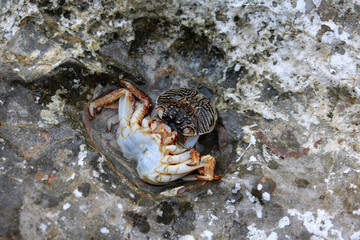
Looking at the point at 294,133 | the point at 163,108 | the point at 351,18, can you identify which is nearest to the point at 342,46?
the point at 351,18

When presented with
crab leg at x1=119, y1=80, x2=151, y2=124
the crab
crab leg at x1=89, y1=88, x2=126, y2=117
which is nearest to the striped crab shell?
the crab

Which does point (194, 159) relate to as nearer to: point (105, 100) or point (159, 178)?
point (159, 178)

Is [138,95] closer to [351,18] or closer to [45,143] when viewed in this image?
[45,143]

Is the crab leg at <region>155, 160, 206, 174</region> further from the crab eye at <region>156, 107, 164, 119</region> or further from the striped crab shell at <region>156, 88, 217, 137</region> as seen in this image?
the crab eye at <region>156, 107, 164, 119</region>

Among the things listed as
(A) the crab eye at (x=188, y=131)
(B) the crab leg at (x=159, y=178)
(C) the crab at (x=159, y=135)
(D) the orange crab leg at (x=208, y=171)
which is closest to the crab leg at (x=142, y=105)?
(C) the crab at (x=159, y=135)

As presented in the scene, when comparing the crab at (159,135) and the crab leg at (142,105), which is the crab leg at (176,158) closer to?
the crab at (159,135)

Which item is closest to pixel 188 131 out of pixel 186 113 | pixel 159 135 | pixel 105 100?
pixel 186 113
